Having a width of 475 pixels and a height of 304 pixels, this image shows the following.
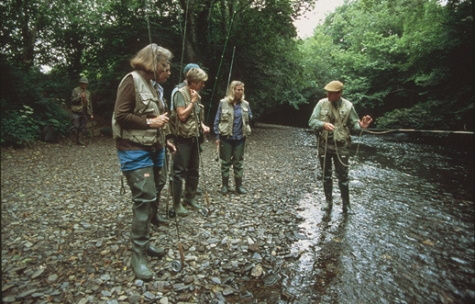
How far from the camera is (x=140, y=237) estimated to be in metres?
3.62

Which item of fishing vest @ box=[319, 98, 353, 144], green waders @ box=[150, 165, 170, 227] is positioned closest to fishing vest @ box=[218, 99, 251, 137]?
fishing vest @ box=[319, 98, 353, 144]

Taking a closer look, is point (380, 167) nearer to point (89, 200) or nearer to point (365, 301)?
point (365, 301)

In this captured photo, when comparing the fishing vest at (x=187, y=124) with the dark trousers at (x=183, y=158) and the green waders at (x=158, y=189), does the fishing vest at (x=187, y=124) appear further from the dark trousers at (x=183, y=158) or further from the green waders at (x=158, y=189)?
the green waders at (x=158, y=189)

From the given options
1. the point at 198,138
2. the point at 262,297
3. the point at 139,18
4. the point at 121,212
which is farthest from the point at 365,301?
the point at 139,18

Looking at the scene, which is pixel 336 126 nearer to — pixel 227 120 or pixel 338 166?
pixel 338 166

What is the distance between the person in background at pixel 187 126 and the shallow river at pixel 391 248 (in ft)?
8.11

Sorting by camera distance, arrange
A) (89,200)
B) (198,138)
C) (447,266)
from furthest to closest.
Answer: (89,200) → (198,138) → (447,266)

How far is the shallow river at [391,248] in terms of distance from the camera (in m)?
3.57

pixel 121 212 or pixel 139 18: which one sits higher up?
pixel 139 18

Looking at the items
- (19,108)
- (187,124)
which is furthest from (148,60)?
(187,124)

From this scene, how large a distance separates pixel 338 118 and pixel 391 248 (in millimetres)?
2613

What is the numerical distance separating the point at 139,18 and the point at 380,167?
14.3 m

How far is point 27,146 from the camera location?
246 cm

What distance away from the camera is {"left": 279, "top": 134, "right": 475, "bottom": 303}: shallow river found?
11.7 feet
